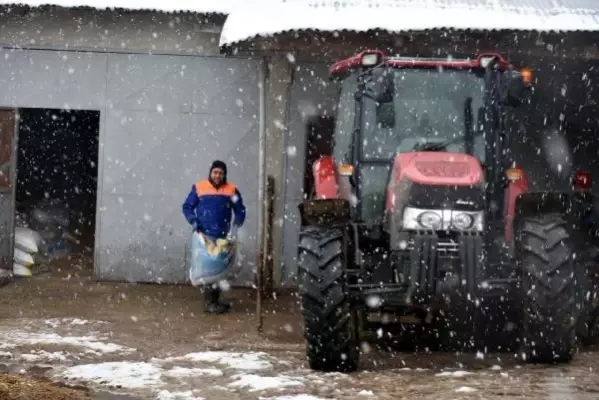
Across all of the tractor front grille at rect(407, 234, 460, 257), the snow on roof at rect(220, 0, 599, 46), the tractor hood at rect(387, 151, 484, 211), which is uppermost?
the snow on roof at rect(220, 0, 599, 46)

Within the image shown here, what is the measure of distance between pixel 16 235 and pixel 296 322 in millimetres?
4987

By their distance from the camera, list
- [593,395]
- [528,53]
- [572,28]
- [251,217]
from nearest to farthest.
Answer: [593,395] < [572,28] < [528,53] < [251,217]

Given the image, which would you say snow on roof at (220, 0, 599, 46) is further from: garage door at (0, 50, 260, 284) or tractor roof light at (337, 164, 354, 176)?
tractor roof light at (337, 164, 354, 176)

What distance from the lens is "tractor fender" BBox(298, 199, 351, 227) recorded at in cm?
688

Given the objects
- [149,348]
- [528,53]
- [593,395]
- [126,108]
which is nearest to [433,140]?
[593,395]

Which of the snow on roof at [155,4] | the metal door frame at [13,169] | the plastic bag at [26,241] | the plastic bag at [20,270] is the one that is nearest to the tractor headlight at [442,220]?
the snow on roof at [155,4]

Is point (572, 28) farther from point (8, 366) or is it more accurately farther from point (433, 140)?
point (8, 366)

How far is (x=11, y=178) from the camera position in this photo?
39.5 feet

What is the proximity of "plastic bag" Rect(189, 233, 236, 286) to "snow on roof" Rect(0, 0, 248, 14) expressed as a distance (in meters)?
3.13

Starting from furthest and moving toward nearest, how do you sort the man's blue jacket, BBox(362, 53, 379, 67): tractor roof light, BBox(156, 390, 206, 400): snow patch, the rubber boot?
the man's blue jacket < the rubber boot < BBox(362, 53, 379, 67): tractor roof light < BBox(156, 390, 206, 400): snow patch

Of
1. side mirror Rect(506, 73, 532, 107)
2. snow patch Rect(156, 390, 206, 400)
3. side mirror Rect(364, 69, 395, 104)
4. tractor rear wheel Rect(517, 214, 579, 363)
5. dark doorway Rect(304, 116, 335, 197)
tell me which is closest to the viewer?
snow patch Rect(156, 390, 206, 400)

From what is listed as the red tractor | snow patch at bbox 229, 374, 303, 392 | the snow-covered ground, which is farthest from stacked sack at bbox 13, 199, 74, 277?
snow patch at bbox 229, 374, 303, 392

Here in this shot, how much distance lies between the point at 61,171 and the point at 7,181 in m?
6.44

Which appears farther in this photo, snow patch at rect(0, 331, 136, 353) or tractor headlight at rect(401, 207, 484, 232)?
snow patch at rect(0, 331, 136, 353)
